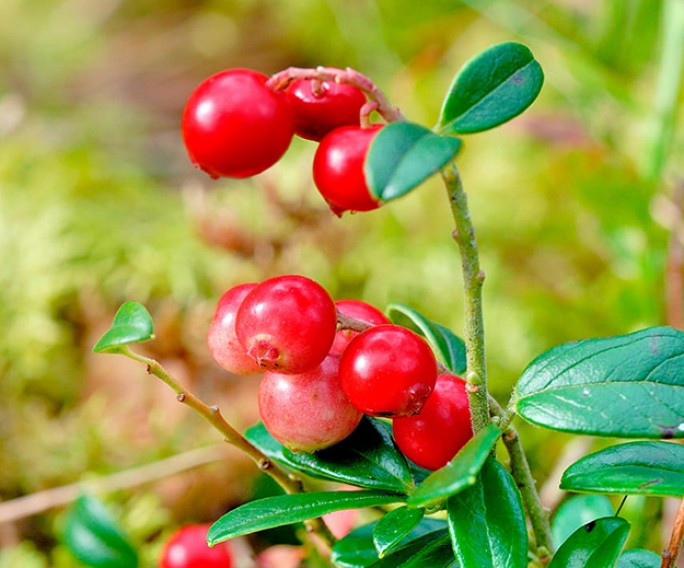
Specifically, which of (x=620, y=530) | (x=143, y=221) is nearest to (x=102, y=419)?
(x=143, y=221)

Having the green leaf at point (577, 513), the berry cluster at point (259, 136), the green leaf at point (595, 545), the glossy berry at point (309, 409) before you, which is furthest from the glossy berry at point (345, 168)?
the green leaf at point (577, 513)

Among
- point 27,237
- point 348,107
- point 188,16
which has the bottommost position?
point 188,16

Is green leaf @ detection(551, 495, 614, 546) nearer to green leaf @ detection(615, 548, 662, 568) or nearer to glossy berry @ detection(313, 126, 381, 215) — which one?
green leaf @ detection(615, 548, 662, 568)

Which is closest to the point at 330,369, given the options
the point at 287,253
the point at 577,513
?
the point at 577,513

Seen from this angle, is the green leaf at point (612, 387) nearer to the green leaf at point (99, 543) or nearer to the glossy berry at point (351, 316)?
the glossy berry at point (351, 316)

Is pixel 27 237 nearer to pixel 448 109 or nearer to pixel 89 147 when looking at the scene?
pixel 89 147

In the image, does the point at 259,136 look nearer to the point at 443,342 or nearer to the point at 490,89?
the point at 490,89
